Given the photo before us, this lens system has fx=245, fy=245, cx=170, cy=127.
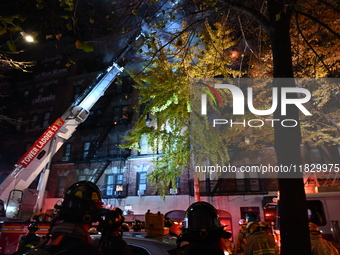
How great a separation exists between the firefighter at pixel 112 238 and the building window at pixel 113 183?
17423 millimetres

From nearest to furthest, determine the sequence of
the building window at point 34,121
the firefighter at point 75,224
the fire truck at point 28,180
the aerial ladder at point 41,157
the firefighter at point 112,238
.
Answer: the firefighter at point 75,224
the firefighter at point 112,238
the fire truck at point 28,180
the aerial ladder at point 41,157
the building window at point 34,121

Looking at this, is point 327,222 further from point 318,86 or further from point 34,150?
point 34,150

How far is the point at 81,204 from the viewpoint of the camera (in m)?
2.62

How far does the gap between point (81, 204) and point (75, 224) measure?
0.94ft

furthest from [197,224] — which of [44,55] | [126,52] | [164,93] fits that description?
[44,55]

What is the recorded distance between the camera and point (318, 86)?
1163 cm

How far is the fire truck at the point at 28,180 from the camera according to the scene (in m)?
9.65

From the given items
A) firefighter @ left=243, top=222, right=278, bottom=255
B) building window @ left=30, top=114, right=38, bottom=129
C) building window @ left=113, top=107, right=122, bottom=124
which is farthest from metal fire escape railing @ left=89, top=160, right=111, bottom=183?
firefighter @ left=243, top=222, right=278, bottom=255

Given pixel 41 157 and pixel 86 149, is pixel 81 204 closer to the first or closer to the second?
pixel 41 157

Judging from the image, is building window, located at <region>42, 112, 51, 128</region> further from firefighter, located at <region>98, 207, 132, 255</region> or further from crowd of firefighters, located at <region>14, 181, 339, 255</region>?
crowd of firefighters, located at <region>14, 181, 339, 255</region>

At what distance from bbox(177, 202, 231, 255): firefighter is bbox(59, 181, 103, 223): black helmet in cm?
100

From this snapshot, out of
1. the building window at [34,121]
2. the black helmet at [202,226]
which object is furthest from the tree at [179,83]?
the building window at [34,121]

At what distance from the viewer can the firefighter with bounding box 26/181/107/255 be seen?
1964 mm

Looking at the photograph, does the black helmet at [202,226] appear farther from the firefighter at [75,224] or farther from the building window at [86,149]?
the building window at [86,149]
